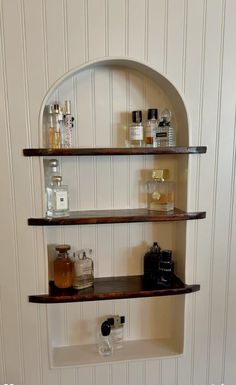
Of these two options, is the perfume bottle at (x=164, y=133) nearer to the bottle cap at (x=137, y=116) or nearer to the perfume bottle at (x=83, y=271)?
the bottle cap at (x=137, y=116)

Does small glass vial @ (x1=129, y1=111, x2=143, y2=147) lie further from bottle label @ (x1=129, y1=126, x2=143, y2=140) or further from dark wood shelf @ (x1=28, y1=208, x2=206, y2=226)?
dark wood shelf @ (x1=28, y1=208, x2=206, y2=226)

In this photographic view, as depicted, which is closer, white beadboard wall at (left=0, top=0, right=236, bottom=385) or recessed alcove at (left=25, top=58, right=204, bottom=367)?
white beadboard wall at (left=0, top=0, right=236, bottom=385)

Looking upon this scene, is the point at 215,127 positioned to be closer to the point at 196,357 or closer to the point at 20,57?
the point at 20,57

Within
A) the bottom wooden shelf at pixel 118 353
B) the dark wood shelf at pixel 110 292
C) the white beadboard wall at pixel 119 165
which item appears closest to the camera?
the white beadboard wall at pixel 119 165

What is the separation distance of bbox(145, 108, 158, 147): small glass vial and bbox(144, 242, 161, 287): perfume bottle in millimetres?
488

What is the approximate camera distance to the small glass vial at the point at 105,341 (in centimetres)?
138

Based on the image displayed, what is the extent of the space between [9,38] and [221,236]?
1.22 m

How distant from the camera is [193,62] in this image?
4.07ft

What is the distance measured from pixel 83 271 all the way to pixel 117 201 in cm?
36

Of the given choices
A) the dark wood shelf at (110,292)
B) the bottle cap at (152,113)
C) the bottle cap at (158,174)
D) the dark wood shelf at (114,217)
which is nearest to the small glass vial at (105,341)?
the dark wood shelf at (110,292)

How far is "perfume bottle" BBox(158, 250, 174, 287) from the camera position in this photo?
137 cm

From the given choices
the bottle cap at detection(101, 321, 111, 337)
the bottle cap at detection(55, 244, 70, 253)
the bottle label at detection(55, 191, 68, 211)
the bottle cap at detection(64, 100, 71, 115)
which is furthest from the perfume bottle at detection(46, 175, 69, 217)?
the bottle cap at detection(101, 321, 111, 337)

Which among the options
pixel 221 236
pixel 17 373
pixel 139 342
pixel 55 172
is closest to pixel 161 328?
pixel 139 342

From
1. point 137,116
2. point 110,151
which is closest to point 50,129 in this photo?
point 110,151
